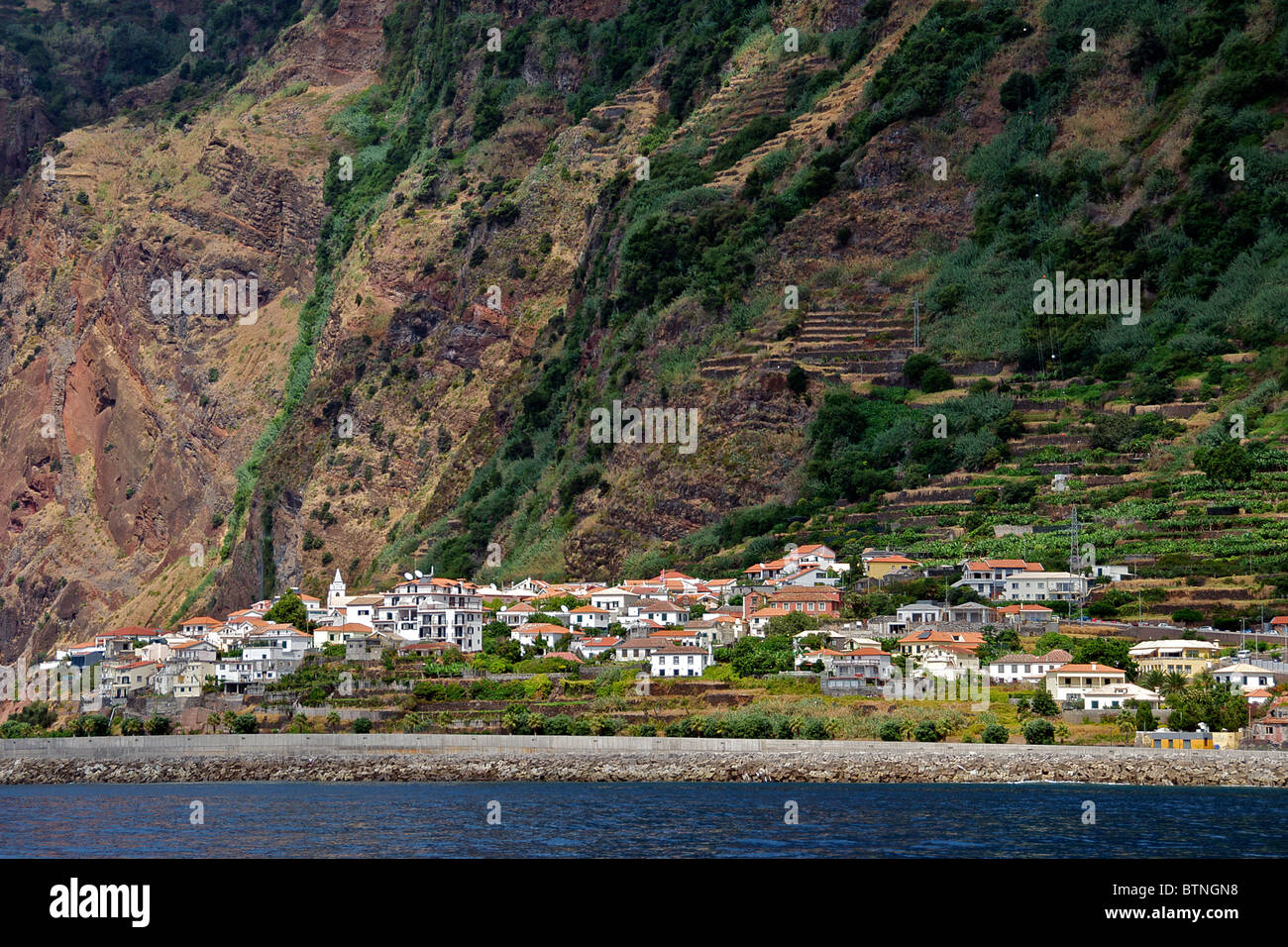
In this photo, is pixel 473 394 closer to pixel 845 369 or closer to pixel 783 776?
pixel 845 369

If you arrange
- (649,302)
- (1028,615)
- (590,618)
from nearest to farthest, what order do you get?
1. (1028,615)
2. (590,618)
3. (649,302)

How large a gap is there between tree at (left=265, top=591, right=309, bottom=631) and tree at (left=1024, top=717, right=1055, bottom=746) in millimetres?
43740

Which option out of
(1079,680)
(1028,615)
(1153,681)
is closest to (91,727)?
(1028,615)

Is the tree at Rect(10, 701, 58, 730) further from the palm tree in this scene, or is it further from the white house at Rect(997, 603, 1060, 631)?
the palm tree

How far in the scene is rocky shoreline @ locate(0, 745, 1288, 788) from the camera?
62.4 meters

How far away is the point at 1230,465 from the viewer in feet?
301

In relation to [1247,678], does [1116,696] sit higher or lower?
lower

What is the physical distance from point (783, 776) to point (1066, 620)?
77.1 feet

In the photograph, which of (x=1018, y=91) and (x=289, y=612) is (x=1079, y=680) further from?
Answer: (x=1018, y=91)

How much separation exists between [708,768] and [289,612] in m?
38.8

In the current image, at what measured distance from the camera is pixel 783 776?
65500 millimetres

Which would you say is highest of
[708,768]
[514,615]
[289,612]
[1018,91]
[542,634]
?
[1018,91]

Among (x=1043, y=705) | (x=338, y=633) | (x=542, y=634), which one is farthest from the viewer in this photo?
(x=338, y=633)
